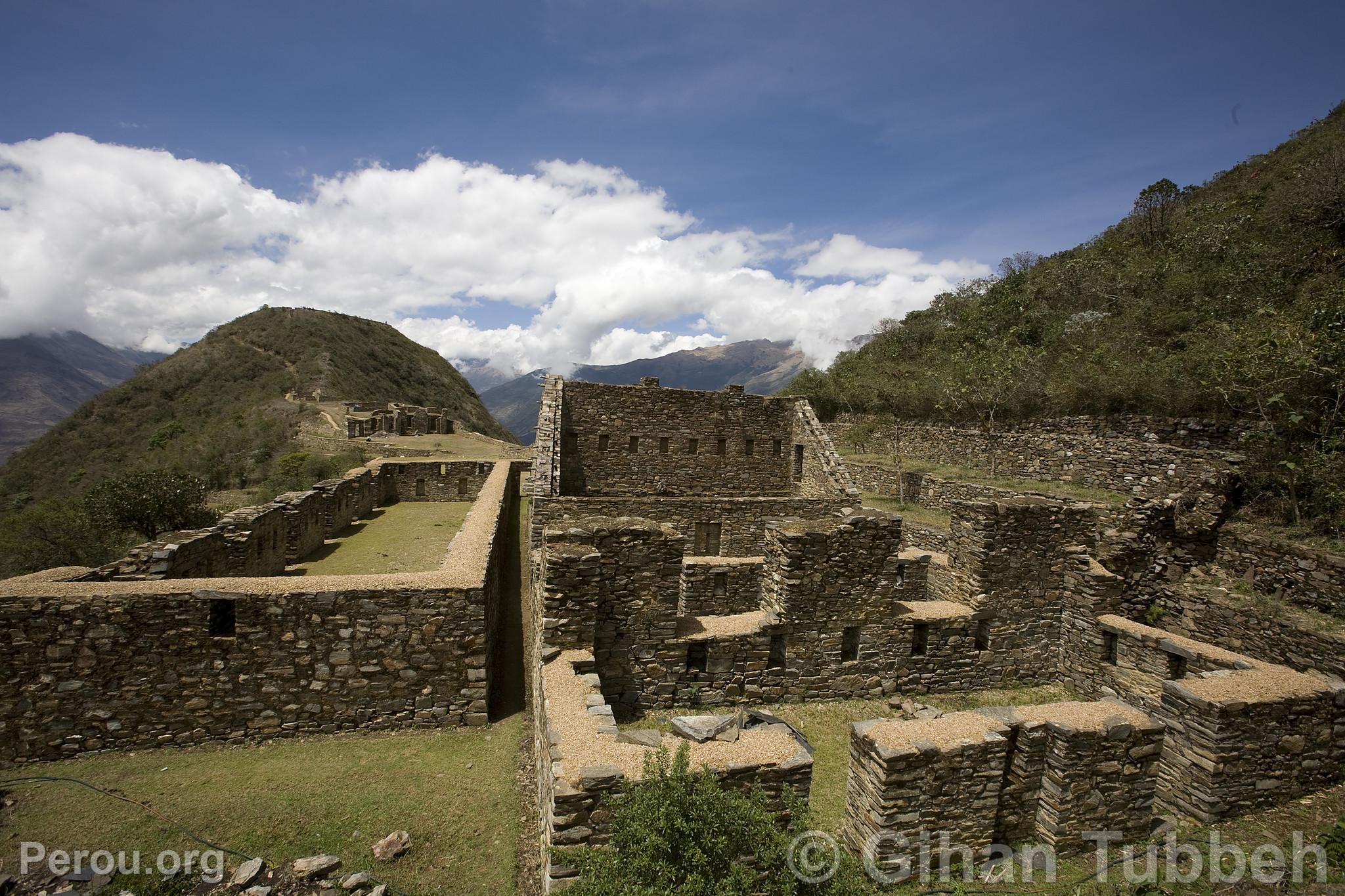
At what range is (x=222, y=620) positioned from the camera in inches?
284

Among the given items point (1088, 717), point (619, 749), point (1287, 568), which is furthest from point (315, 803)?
point (1287, 568)

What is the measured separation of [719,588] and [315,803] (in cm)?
593

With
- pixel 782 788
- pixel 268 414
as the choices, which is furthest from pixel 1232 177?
pixel 268 414

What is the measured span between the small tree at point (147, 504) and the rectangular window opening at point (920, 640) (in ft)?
64.8

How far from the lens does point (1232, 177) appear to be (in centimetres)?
4150

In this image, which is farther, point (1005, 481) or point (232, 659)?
point (1005, 481)

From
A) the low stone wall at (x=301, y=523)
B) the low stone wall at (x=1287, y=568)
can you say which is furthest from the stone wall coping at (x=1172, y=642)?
the low stone wall at (x=301, y=523)

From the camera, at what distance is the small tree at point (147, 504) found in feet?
49.5

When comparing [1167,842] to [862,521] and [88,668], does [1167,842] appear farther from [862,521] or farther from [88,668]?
[88,668]

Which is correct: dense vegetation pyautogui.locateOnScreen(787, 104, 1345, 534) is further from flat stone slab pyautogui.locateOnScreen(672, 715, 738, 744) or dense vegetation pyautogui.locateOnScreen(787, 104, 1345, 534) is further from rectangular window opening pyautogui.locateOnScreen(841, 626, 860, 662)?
flat stone slab pyautogui.locateOnScreen(672, 715, 738, 744)

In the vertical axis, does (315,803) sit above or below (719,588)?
below

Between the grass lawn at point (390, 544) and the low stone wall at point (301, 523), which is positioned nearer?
the grass lawn at point (390, 544)

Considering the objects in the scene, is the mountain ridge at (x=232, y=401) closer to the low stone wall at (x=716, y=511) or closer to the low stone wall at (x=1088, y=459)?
the low stone wall at (x=716, y=511)

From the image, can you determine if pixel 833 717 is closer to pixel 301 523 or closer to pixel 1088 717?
pixel 1088 717
